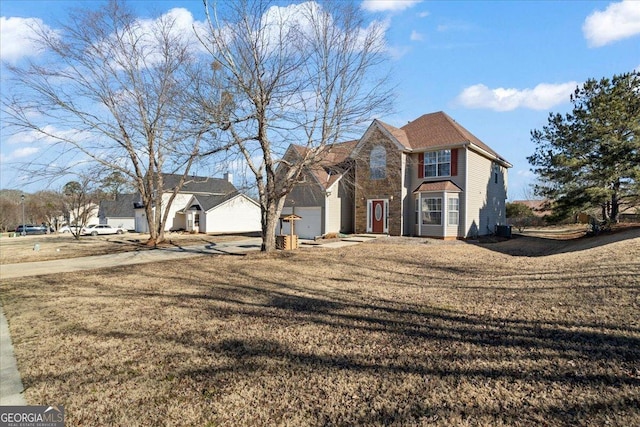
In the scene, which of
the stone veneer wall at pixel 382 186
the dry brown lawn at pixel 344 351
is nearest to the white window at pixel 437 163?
the stone veneer wall at pixel 382 186

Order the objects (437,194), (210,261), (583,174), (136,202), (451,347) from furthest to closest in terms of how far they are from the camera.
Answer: (136,202), (583,174), (437,194), (210,261), (451,347)

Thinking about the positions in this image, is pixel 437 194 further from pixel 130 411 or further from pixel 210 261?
pixel 130 411

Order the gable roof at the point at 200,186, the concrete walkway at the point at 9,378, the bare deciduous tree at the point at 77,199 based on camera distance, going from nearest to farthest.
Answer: the concrete walkway at the point at 9,378 → the bare deciduous tree at the point at 77,199 → the gable roof at the point at 200,186

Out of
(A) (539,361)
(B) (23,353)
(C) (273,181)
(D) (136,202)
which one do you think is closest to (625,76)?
(C) (273,181)

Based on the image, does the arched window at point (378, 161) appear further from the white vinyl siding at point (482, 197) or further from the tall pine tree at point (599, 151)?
the tall pine tree at point (599, 151)

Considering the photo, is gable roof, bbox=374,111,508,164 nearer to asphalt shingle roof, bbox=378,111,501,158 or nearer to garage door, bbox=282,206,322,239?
asphalt shingle roof, bbox=378,111,501,158

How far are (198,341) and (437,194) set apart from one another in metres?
17.7

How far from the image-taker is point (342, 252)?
51.4 ft

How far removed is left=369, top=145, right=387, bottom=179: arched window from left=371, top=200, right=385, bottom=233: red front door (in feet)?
5.57

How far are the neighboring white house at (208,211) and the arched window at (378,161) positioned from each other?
15067 millimetres

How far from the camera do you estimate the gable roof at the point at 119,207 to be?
47562mm

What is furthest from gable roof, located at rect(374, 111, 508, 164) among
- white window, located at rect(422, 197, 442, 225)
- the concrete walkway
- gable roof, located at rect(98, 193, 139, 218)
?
gable roof, located at rect(98, 193, 139, 218)

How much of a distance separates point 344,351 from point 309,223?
1945cm

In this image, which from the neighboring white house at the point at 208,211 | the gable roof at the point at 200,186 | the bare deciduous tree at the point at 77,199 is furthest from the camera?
the gable roof at the point at 200,186
